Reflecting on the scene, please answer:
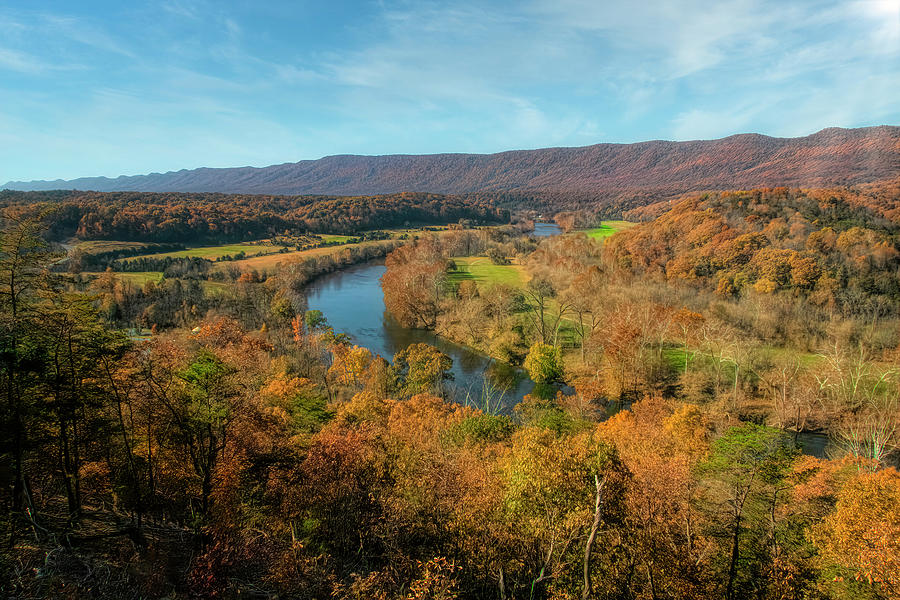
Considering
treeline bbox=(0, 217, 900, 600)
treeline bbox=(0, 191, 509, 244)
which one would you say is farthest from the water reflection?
treeline bbox=(0, 191, 509, 244)

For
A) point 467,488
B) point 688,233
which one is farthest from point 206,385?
point 688,233

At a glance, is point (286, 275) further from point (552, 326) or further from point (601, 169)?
point (601, 169)

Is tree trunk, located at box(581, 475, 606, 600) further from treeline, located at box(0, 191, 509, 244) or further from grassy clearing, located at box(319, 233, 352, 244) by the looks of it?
grassy clearing, located at box(319, 233, 352, 244)

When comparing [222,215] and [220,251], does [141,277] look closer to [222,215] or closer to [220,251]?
[220,251]

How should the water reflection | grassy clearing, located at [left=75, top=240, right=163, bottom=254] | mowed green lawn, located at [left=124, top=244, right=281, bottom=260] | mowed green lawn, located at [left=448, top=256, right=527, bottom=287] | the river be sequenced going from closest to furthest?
the water reflection → the river → mowed green lawn, located at [left=448, top=256, right=527, bottom=287] → grassy clearing, located at [left=75, top=240, right=163, bottom=254] → mowed green lawn, located at [left=124, top=244, right=281, bottom=260]

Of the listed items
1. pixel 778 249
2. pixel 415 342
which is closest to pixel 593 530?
pixel 415 342

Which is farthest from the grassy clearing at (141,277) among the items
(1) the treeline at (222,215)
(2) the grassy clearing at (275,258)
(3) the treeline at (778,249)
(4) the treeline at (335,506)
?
(3) the treeline at (778,249)
